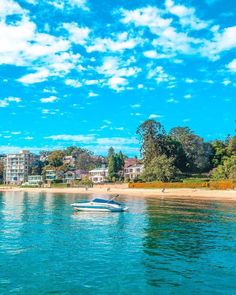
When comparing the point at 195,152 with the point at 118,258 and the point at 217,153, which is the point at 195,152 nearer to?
the point at 217,153

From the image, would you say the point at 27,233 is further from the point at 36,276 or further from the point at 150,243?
the point at 36,276

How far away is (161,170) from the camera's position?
13625cm

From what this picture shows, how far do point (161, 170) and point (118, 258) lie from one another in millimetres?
108540

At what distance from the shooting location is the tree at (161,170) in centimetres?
13575

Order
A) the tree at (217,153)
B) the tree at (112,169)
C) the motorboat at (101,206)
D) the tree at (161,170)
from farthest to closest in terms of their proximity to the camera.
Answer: the tree at (112,169)
the tree at (217,153)
the tree at (161,170)
the motorboat at (101,206)

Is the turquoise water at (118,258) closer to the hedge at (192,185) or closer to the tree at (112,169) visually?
the hedge at (192,185)

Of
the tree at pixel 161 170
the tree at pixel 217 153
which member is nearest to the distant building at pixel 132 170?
the tree at pixel 217 153

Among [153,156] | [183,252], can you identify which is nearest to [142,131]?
[153,156]

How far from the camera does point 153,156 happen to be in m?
151

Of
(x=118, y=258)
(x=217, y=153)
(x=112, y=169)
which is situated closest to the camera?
(x=118, y=258)

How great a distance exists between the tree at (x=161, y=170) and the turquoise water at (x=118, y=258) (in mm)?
86257

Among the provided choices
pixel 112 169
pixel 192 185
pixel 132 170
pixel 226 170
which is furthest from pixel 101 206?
pixel 132 170

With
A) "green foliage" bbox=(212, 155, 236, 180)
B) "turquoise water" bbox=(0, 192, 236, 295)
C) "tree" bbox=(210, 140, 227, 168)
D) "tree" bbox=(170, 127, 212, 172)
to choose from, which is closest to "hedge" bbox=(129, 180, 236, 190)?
"green foliage" bbox=(212, 155, 236, 180)

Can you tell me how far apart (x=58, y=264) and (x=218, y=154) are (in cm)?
13835
